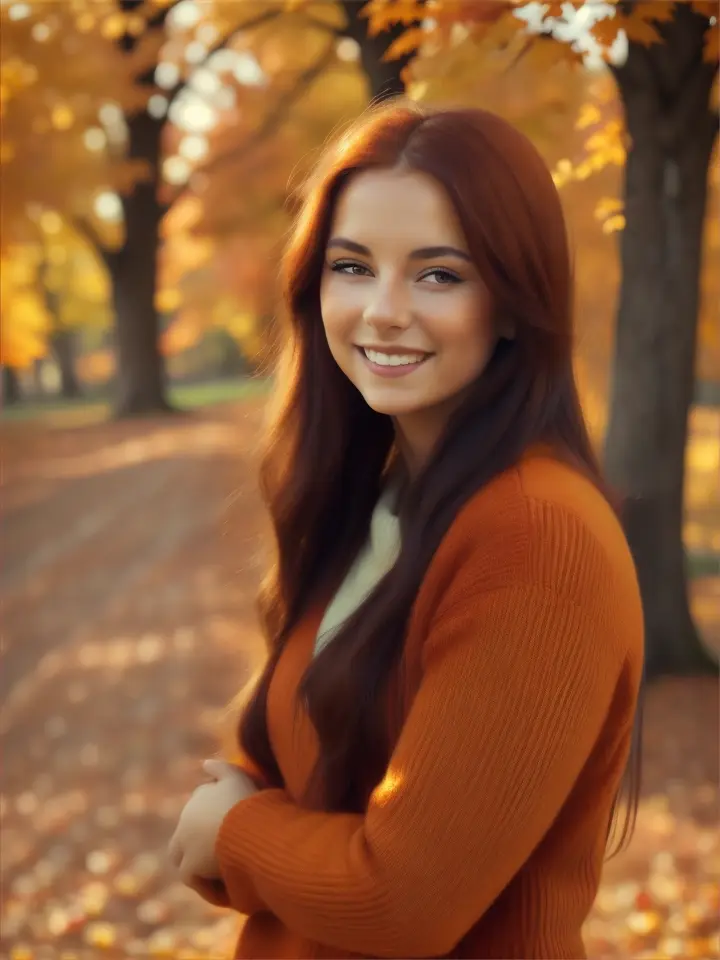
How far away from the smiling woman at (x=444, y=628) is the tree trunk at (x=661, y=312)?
2.55 metres

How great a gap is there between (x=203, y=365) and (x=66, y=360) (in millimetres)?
2349

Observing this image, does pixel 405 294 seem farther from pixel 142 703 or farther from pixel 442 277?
pixel 142 703

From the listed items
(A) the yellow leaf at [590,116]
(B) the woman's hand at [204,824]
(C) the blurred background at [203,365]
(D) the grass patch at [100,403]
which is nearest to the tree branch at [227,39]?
(C) the blurred background at [203,365]

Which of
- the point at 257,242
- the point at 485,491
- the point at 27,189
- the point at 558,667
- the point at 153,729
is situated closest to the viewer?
the point at 558,667

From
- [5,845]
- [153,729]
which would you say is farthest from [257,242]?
[5,845]

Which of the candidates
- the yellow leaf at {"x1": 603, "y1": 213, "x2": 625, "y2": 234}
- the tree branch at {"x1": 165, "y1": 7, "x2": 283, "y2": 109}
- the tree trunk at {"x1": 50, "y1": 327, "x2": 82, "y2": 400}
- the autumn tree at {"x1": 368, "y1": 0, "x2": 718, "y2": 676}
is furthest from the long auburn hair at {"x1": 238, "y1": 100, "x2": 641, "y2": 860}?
the tree trunk at {"x1": 50, "y1": 327, "x2": 82, "y2": 400}

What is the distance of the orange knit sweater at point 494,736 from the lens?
1132 millimetres

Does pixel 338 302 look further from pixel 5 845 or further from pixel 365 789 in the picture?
pixel 5 845

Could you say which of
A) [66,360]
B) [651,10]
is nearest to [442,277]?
[651,10]

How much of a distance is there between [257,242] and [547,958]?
10503 millimetres

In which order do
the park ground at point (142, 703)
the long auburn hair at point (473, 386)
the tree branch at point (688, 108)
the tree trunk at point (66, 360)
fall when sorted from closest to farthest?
1. the long auburn hair at point (473, 386)
2. the park ground at point (142, 703)
3. the tree branch at point (688, 108)
4. the tree trunk at point (66, 360)

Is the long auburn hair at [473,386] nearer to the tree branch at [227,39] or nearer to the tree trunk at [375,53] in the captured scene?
the tree trunk at [375,53]

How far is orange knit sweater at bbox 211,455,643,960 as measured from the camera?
113 centimetres

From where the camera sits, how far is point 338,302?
1459mm
